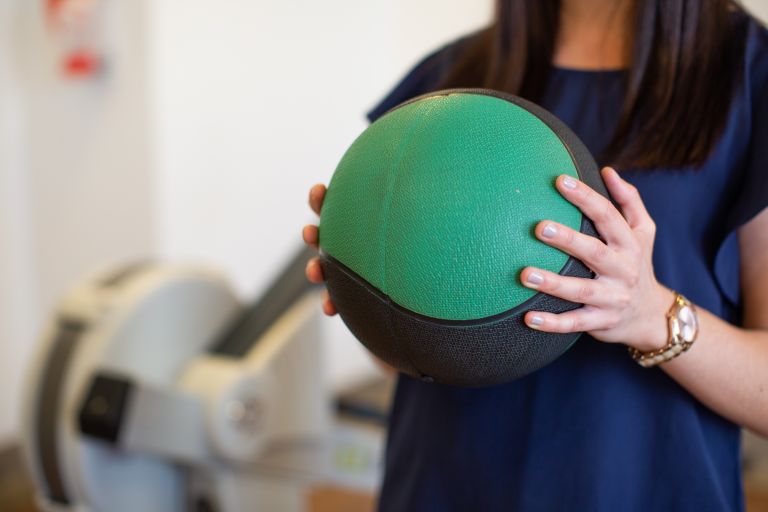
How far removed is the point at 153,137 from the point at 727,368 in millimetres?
2284

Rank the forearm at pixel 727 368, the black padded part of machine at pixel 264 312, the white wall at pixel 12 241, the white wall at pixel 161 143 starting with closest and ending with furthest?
the forearm at pixel 727 368
the black padded part of machine at pixel 264 312
the white wall at pixel 161 143
the white wall at pixel 12 241

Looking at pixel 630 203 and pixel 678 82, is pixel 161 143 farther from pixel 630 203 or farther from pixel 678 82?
pixel 630 203

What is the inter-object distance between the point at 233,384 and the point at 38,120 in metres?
1.80

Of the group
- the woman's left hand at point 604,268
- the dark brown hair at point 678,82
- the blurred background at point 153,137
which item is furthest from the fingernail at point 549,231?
the blurred background at point 153,137

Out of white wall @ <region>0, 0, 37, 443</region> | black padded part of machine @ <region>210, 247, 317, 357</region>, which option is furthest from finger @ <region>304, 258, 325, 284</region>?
white wall @ <region>0, 0, 37, 443</region>

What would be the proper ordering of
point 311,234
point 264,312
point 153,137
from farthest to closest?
point 153,137 → point 264,312 → point 311,234

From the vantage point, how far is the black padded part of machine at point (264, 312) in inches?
75.1

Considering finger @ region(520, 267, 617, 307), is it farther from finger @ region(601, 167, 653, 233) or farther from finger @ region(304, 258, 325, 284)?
finger @ region(304, 258, 325, 284)

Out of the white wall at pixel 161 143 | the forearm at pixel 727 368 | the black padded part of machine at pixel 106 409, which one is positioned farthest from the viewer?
the white wall at pixel 161 143

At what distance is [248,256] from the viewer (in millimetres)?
3145

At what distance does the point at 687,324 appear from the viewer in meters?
0.72

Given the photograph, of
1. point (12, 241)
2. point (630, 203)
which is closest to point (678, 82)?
point (630, 203)

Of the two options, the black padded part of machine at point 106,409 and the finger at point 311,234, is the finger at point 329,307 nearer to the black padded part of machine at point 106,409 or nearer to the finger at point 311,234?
the finger at point 311,234

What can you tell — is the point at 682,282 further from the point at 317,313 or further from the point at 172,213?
the point at 172,213
